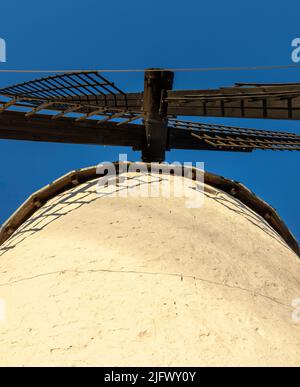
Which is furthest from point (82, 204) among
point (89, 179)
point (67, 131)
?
point (67, 131)

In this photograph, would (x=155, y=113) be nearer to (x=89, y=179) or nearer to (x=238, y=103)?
(x=238, y=103)

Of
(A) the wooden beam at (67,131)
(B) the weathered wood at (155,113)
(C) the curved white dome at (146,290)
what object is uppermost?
(B) the weathered wood at (155,113)

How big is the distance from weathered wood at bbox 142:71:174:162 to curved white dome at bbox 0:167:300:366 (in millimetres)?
4048

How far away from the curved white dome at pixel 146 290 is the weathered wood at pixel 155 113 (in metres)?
4.05

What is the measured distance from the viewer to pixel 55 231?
462 centimetres

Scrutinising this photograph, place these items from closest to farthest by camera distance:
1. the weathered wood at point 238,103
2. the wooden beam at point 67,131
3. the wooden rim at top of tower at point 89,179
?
the weathered wood at point 238,103
the wooden rim at top of tower at point 89,179
the wooden beam at point 67,131

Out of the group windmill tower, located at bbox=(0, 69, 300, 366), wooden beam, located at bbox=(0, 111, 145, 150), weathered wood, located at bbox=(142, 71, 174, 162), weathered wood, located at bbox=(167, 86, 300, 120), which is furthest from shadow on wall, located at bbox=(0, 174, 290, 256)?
weathered wood, located at bbox=(142, 71, 174, 162)

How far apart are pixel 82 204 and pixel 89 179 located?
4.74 feet

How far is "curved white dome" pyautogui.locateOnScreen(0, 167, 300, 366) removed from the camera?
2.59 meters

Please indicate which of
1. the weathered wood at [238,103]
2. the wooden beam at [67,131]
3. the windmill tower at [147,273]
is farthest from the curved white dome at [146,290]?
the wooden beam at [67,131]

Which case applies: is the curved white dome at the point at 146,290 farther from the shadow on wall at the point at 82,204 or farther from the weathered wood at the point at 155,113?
the weathered wood at the point at 155,113

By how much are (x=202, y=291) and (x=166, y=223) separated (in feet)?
4.68

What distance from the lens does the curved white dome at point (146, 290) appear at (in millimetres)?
2592

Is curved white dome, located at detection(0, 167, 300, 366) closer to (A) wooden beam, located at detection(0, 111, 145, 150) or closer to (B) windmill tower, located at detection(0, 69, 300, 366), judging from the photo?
(B) windmill tower, located at detection(0, 69, 300, 366)
